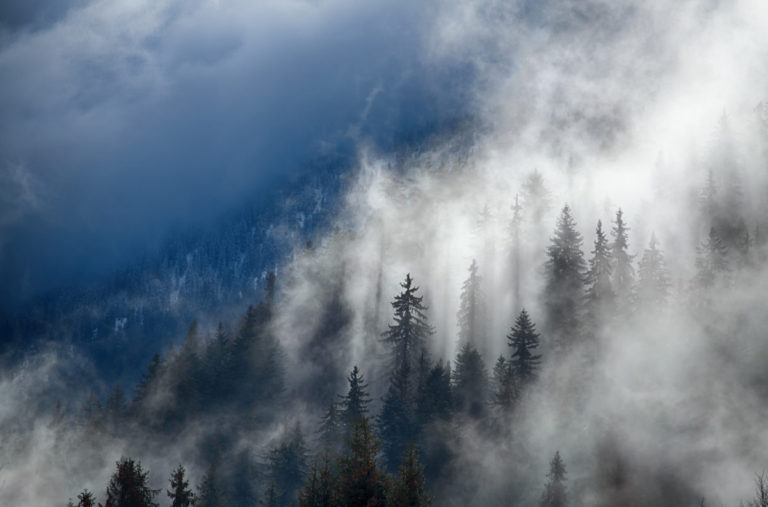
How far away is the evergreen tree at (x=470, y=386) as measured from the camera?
61.5 meters

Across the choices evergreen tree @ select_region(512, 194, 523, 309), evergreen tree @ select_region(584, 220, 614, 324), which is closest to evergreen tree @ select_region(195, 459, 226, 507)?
evergreen tree @ select_region(584, 220, 614, 324)

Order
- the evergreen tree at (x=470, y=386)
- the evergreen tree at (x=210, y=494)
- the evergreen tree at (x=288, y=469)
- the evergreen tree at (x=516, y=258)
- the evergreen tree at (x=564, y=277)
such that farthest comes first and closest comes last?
the evergreen tree at (x=516, y=258) → the evergreen tree at (x=564, y=277) → the evergreen tree at (x=470, y=386) → the evergreen tree at (x=288, y=469) → the evergreen tree at (x=210, y=494)

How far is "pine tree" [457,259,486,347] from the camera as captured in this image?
80.4 metres

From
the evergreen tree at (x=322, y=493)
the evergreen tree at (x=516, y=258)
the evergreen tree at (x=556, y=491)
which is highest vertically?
the evergreen tree at (x=516, y=258)

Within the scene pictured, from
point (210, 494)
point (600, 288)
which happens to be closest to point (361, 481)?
point (210, 494)

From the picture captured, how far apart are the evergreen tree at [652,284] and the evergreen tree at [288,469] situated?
136ft

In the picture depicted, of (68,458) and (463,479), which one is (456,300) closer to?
(463,479)

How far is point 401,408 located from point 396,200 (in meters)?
70.0

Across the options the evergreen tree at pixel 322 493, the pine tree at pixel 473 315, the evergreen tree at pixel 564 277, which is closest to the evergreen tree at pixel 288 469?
the pine tree at pixel 473 315

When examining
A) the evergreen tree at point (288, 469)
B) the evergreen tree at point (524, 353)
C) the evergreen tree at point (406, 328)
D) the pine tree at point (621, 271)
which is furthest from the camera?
the pine tree at point (621, 271)

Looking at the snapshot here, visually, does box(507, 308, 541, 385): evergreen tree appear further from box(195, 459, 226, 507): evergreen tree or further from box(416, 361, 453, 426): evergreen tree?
box(195, 459, 226, 507): evergreen tree

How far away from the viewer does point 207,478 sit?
183ft

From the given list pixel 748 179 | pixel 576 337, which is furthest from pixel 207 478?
pixel 748 179

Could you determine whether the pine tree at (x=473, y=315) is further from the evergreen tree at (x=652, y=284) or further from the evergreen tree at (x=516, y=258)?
the evergreen tree at (x=652, y=284)
